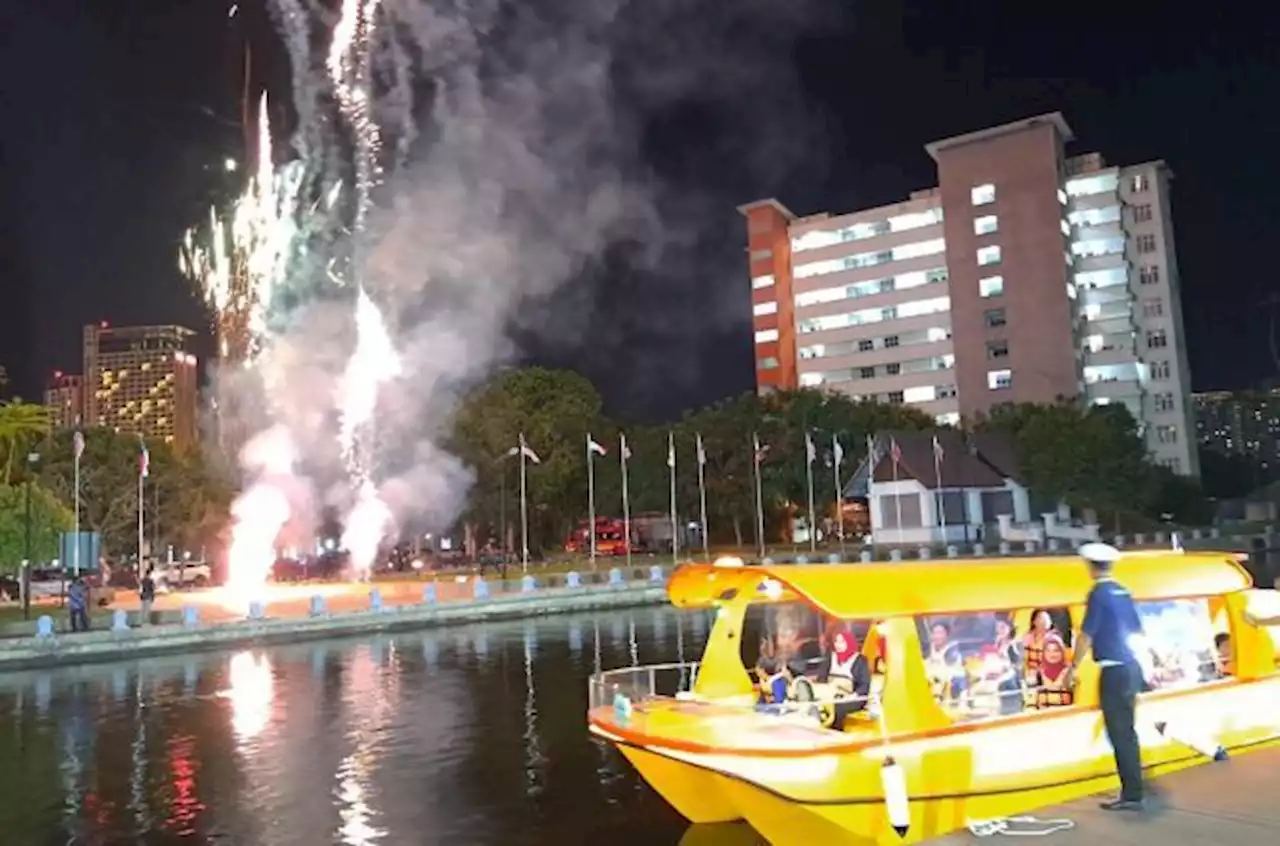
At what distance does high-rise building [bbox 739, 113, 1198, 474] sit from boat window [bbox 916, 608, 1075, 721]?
347 ft

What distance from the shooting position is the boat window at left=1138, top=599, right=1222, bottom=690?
1295 cm

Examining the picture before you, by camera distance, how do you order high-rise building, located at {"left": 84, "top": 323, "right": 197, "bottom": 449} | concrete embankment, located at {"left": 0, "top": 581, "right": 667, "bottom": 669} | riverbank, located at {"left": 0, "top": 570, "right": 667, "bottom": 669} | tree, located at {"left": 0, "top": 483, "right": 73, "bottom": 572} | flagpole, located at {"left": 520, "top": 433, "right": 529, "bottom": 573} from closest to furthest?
concrete embankment, located at {"left": 0, "top": 581, "right": 667, "bottom": 669} → riverbank, located at {"left": 0, "top": 570, "right": 667, "bottom": 669} → tree, located at {"left": 0, "top": 483, "right": 73, "bottom": 572} → flagpole, located at {"left": 520, "top": 433, "right": 529, "bottom": 573} → high-rise building, located at {"left": 84, "top": 323, "right": 197, "bottom": 449}

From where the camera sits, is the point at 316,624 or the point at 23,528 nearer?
the point at 316,624

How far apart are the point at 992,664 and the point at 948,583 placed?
4.20 feet

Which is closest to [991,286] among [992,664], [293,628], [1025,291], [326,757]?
[1025,291]

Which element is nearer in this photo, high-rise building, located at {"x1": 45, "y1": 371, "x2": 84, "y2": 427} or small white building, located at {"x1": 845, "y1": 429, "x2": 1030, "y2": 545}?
small white building, located at {"x1": 845, "y1": 429, "x2": 1030, "y2": 545}

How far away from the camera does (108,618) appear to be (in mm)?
37312

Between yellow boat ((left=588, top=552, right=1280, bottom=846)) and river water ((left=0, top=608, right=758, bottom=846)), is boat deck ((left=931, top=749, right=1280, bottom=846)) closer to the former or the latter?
yellow boat ((left=588, top=552, right=1280, bottom=846))

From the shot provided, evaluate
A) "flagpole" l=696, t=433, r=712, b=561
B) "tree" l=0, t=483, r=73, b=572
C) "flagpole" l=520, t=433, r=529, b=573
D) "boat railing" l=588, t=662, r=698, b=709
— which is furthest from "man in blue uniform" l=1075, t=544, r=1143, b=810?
"flagpole" l=696, t=433, r=712, b=561

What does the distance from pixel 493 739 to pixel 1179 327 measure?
12215cm

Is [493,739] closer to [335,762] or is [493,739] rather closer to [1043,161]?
[335,762]

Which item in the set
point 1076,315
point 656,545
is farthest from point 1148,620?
point 1076,315

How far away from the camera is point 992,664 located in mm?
12242

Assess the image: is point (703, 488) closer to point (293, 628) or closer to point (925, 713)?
point (293, 628)
